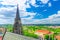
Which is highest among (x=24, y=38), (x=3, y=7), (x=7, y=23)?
(x=3, y=7)

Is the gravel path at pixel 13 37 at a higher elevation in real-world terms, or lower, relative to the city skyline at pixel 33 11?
lower

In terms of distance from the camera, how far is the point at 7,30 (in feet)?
13.1

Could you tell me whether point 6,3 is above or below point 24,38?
above

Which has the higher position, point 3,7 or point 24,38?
point 3,7

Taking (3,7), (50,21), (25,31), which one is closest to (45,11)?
(50,21)

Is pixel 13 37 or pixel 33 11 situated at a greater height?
pixel 33 11

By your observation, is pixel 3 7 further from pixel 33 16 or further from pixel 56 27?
pixel 56 27

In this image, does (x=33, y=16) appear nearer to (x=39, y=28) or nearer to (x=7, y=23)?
(x=39, y=28)

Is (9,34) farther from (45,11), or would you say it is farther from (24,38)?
(45,11)

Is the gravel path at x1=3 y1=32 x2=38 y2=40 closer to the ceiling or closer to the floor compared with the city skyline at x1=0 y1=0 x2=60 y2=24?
closer to the floor

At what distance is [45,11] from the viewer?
3984 mm

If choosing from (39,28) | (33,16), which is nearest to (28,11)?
(33,16)

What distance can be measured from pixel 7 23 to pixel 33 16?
49 centimetres

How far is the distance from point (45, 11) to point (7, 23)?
728mm
